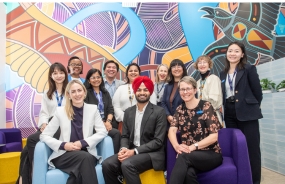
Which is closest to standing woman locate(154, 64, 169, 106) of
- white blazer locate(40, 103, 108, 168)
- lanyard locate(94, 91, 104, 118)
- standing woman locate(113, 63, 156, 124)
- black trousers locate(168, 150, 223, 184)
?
standing woman locate(113, 63, 156, 124)

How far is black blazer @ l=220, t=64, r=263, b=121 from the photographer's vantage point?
3127 millimetres

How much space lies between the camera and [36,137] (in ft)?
10.8

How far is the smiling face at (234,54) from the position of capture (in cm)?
321

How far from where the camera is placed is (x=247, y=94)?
3.19 meters

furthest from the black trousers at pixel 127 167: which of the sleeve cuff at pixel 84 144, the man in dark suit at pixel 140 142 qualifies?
the sleeve cuff at pixel 84 144

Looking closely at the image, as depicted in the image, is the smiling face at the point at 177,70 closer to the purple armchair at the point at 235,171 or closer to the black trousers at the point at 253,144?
the black trousers at the point at 253,144

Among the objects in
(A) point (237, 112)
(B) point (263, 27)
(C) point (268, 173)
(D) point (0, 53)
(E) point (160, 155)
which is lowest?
(C) point (268, 173)

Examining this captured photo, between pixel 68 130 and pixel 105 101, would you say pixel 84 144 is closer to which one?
pixel 68 130

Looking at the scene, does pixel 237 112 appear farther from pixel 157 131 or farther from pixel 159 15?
pixel 159 15

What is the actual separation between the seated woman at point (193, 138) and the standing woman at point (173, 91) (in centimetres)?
67

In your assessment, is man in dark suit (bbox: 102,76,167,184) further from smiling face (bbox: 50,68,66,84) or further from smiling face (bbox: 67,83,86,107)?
smiling face (bbox: 50,68,66,84)

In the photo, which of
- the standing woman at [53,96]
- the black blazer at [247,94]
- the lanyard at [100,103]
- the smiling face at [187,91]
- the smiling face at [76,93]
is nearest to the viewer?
the smiling face at [187,91]

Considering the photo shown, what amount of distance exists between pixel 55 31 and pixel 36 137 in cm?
249

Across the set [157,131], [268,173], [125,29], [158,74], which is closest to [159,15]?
[125,29]
